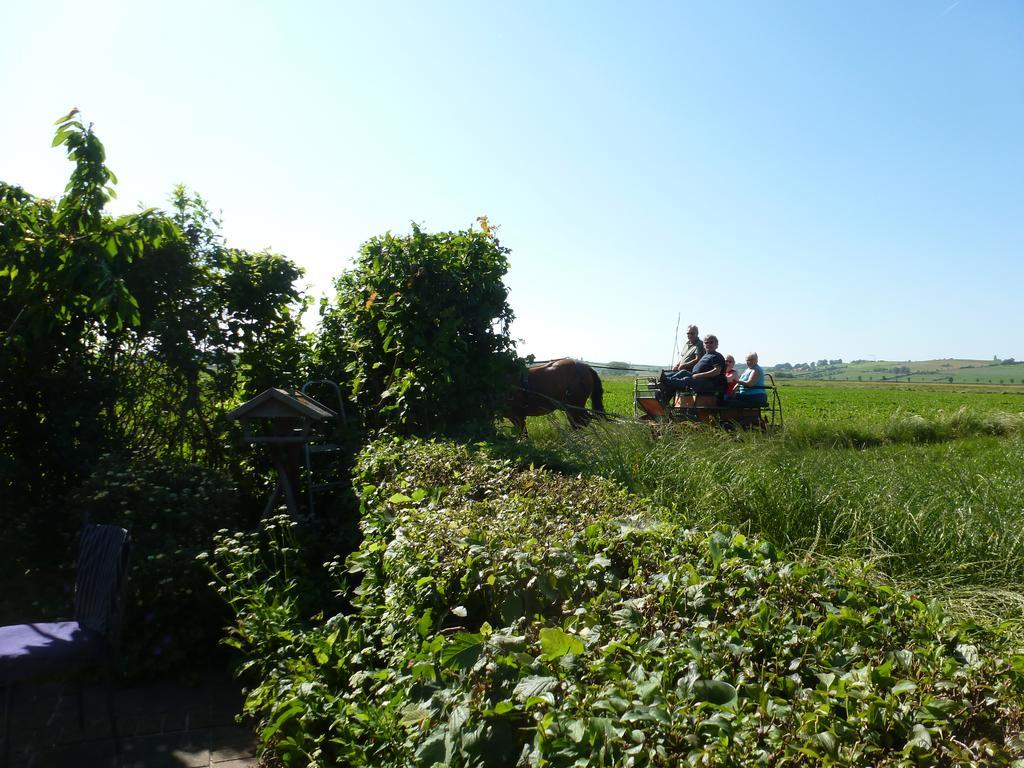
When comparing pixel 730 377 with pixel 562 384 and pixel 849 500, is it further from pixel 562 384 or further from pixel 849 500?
pixel 849 500

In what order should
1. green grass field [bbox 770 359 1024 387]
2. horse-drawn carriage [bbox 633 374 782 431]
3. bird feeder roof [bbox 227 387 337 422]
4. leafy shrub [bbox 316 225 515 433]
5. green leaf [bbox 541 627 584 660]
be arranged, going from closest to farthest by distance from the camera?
green leaf [bbox 541 627 584 660] → bird feeder roof [bbox 227 387 337 422] → leafy shrub [bbox 316 225 515 433] → horse-drawn carriage [bbox 633 374 782 431] → green grass field [bbox 770 359 1024 387]

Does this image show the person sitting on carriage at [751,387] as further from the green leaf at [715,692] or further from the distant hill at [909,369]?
the distant hill at [909,369]

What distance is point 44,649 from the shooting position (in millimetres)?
3270

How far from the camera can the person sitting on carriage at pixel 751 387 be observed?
11.2 m

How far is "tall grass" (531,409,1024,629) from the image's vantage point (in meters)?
3.97

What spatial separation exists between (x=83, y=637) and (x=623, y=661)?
105 inches

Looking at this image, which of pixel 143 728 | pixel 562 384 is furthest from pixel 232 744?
pixel 562 384

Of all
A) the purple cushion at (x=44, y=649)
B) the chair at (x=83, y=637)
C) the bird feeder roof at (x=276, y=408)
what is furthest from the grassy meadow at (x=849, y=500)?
the purple cushion at (x=44, y=649)

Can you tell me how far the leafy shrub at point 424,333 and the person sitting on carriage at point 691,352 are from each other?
229 inches

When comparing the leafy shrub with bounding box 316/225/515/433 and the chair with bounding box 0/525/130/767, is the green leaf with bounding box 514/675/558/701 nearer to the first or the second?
the chair with bounding box 0/525/130/767

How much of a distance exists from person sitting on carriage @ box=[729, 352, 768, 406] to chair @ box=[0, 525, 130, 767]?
29.9 ft

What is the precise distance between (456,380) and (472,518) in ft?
11.8

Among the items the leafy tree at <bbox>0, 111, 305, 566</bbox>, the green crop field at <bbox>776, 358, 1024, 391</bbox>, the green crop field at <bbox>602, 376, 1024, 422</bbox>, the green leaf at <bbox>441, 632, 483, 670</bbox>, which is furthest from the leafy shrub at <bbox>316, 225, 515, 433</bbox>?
the green crop field at <bbox>776, 358, 1024, 391</bbox>

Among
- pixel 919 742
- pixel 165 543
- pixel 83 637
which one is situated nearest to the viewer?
pixel 919 742
